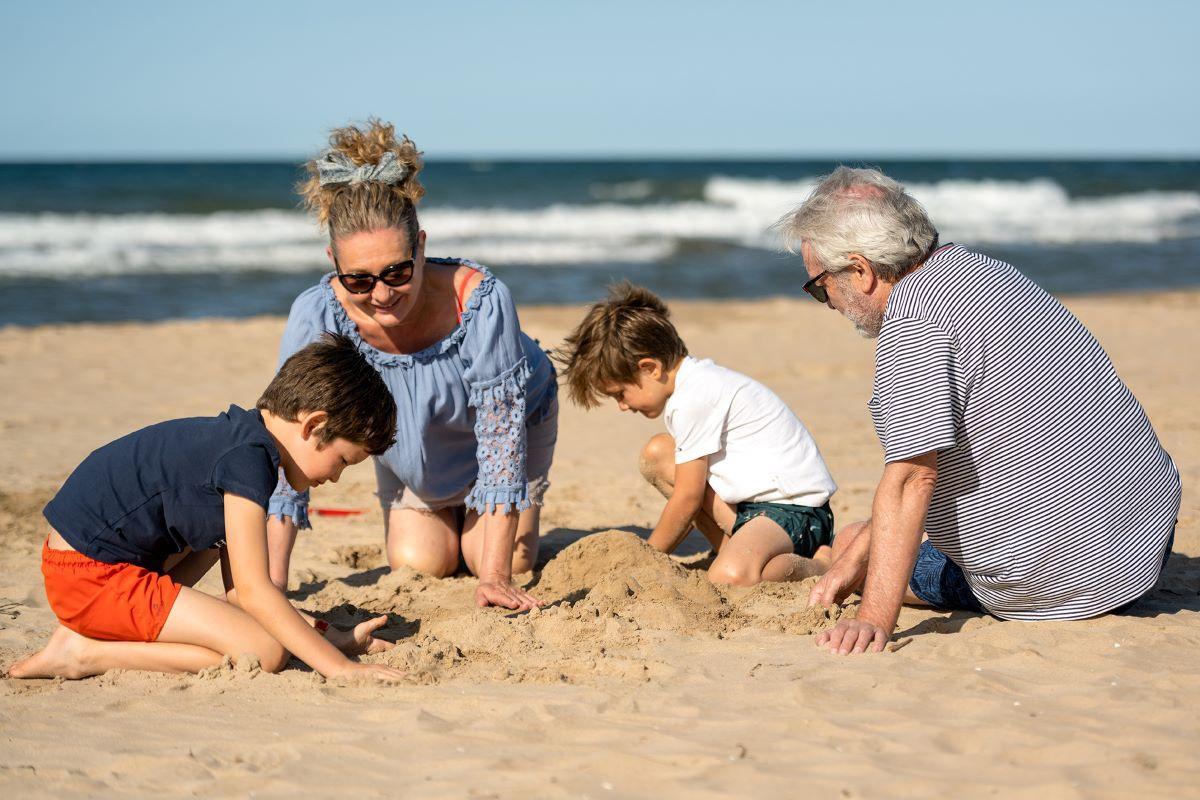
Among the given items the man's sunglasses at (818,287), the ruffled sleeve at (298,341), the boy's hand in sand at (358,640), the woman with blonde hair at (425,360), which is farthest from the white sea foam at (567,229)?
the boy's hand in sand at (358,640)

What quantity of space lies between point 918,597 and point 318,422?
2128 millimetres

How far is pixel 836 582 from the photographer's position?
381cm

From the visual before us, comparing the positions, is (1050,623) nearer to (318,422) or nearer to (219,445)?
(318,422)

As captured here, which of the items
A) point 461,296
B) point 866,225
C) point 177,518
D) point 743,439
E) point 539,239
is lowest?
point 177,518

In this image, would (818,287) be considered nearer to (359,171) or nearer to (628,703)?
(628,703)

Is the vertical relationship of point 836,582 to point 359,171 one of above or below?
below

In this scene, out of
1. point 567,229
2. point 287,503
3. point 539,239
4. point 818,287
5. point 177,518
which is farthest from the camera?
point 567,229

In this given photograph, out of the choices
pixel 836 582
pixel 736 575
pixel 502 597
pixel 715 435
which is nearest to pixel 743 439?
pixel 715 435

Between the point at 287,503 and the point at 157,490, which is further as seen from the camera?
the point at 287,503

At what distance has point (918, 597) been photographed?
12.8ft

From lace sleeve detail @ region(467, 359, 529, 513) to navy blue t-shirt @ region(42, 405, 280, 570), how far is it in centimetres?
100

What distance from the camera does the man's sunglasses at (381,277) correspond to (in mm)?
3805

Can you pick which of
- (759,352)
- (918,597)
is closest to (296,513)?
(918,597)

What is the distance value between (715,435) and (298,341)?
161cm
